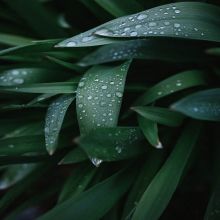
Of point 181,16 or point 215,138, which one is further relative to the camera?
point 215,138

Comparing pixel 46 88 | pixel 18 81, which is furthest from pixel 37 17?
pixel 46 88

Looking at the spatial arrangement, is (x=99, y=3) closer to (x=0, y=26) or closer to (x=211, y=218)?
(x=0, y=26)

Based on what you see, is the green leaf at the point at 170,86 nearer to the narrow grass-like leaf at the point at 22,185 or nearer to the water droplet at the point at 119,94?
the water droplet at the point at 119,94

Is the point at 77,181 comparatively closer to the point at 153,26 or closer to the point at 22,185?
the point at 22,185

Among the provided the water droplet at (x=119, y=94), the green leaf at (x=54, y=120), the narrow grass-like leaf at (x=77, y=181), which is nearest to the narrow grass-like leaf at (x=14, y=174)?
the narrow grass-like leaf at (x=77, y=181)

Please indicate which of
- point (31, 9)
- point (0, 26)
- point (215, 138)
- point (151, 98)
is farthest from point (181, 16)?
point (0, 26)
